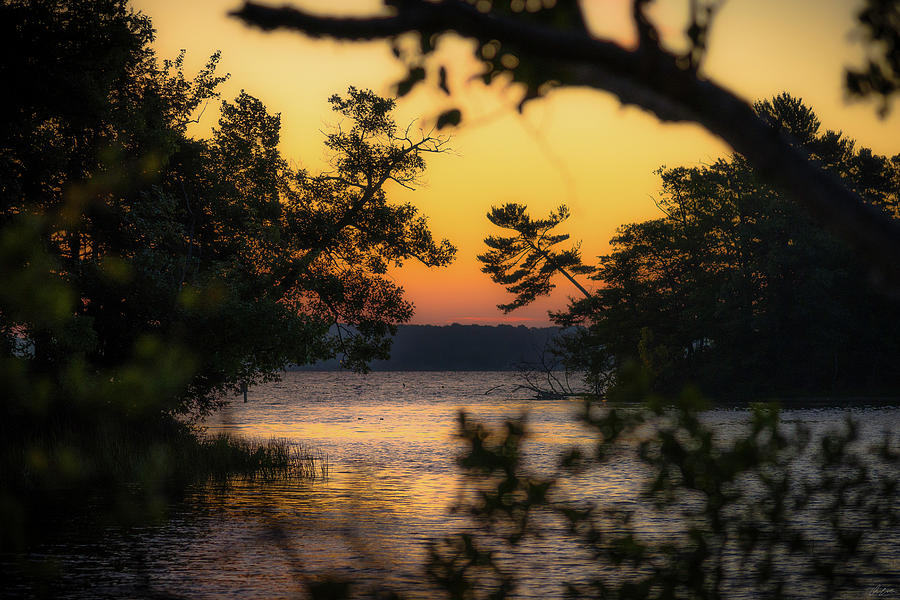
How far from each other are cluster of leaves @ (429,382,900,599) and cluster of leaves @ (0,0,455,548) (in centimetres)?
2031

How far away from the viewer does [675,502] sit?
183 inches

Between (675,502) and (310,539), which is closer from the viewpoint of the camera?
(675,502)

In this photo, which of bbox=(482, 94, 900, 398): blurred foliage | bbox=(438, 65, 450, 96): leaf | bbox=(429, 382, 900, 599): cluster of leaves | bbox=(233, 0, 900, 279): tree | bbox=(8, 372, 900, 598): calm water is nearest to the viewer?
bbox=(233, 0, 900, 279): tree

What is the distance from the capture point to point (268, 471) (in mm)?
28719

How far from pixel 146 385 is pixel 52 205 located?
18.4 feet

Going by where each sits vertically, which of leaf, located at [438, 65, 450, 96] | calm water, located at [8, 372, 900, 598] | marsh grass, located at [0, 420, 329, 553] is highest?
leaf, located at [438, 65, 450, 96]

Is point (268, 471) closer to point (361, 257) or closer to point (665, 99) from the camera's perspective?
point (361, 257)

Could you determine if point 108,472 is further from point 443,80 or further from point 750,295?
point 750,295

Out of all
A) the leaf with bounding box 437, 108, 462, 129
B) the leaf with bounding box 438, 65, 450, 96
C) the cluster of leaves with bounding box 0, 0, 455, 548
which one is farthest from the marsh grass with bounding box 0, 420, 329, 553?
the leaf with bounding box 438, 65, 450, 96

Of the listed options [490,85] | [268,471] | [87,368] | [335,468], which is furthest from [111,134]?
[490,85]

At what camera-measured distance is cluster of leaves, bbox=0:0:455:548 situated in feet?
76.0

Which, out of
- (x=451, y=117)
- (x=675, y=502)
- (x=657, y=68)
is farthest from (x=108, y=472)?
(x=657, y=68)

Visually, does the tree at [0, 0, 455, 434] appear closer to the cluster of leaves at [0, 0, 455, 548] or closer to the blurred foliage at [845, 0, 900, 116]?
the cluster of leaves at [0, 0, 455, 548]

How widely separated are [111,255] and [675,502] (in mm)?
25331
